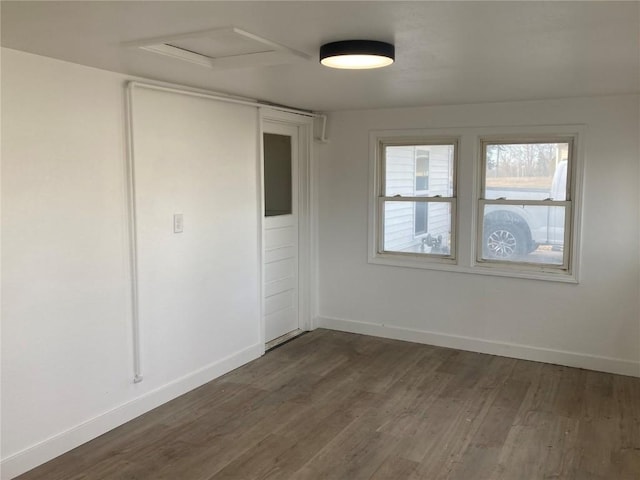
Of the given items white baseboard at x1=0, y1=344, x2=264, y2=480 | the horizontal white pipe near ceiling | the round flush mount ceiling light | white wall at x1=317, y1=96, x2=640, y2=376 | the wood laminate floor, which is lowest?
the wood laminate floor

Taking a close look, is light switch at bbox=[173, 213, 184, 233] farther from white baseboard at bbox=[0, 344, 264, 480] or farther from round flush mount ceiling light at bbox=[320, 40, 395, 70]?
round flush mount ceiling light at bbox=[320, 40, 395, 70]

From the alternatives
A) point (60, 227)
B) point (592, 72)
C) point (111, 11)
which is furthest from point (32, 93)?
point (592, 72)

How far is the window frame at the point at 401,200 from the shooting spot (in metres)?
4.96

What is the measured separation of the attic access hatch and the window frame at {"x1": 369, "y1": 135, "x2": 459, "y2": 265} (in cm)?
240

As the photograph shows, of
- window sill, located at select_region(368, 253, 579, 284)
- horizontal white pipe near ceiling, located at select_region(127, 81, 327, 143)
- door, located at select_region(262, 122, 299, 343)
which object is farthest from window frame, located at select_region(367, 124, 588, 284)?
door, located at select_region(262, 122, 299, 343)

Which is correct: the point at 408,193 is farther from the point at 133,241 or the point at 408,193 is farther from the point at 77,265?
the point at 77,265

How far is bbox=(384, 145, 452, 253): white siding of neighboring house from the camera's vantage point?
5.05 metres

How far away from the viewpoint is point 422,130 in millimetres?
4980

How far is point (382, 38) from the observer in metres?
2.46

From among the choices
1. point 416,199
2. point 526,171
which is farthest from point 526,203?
point 416,199

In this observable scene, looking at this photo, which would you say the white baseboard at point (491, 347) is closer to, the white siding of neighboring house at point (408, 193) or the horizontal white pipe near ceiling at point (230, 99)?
the white siding of neighboring house at point (408, 193)

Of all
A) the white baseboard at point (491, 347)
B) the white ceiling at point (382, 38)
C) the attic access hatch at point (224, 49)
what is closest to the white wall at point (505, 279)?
the white baseboard at point (491, 347)

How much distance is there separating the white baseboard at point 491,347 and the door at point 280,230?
1.73 feet

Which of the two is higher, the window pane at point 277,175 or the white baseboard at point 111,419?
the window pane at point 277,175
